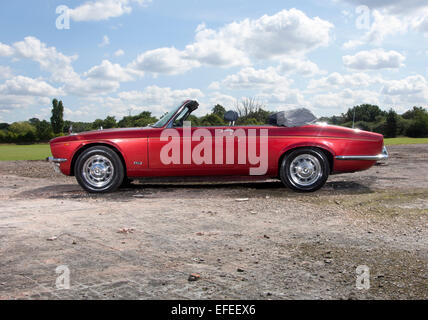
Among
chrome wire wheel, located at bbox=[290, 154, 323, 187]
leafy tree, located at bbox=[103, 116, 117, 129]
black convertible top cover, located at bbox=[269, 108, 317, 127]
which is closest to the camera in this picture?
chrome wire wheel, located at bbox=[290, 154, 323, 187]

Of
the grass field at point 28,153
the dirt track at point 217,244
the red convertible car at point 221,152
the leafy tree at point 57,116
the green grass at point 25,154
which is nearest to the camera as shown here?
the dirt track at point 217,244

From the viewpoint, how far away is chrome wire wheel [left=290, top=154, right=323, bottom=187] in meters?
7.10

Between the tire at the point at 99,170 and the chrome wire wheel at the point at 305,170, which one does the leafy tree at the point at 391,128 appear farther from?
the tire at the point at 99,170

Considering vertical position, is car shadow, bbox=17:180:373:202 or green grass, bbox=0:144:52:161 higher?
green grass, bbox=0:144:52:161

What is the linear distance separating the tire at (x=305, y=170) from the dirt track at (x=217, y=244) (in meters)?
0.30

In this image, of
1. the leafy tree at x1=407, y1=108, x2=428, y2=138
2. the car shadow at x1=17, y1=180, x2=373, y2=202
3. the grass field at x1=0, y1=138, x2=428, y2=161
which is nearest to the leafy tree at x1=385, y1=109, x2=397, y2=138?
the leafy tree at x1=407, y1=108, x2=428, y2=138

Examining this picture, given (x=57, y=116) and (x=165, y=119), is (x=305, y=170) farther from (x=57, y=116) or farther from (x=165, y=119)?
(x=57, y=116)

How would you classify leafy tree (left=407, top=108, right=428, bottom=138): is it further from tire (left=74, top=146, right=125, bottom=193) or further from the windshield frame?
tire (left=74, top=146, right=125, bottom=193)

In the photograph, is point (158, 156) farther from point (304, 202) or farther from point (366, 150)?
point (366, 150)

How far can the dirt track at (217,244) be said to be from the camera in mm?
2787

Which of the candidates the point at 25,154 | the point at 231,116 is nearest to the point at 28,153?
the point at 25,154

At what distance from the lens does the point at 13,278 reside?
9.75ft

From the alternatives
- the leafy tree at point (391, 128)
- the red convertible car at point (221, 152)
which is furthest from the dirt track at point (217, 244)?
the leafy tree at point (391, 128)
